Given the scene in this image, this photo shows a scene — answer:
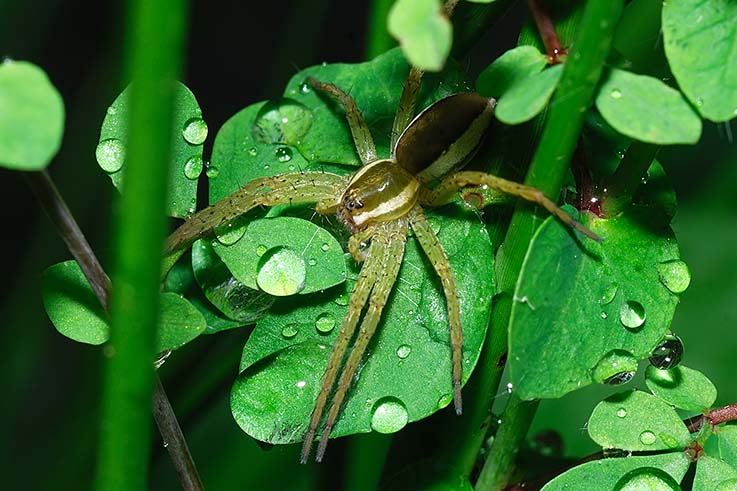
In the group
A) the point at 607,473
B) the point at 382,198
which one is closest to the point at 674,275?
the point at 607,473

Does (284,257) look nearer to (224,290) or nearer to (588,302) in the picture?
(224,290)

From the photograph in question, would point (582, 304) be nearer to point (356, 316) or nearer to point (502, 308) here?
point (502, 308)

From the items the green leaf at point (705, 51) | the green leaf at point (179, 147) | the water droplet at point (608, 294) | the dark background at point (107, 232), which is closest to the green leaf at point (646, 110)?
the green leaf at point (705, 51)

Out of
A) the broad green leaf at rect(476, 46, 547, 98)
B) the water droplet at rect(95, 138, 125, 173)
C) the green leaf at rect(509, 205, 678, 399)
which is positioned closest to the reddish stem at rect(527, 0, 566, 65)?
the broad green leaf at rect(476, 46, 547, 98)

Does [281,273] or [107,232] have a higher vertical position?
[281,273]

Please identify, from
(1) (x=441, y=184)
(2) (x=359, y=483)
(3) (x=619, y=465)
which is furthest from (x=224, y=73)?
(3) (x=619, y=465)

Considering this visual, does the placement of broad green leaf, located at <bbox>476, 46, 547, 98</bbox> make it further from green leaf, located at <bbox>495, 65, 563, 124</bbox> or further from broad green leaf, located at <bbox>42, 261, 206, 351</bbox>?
broad green leaf, located at <bbox>42, 261, 206, 351</bbox>

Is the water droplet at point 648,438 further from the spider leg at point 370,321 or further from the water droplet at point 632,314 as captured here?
the spider leg at point 370,321
